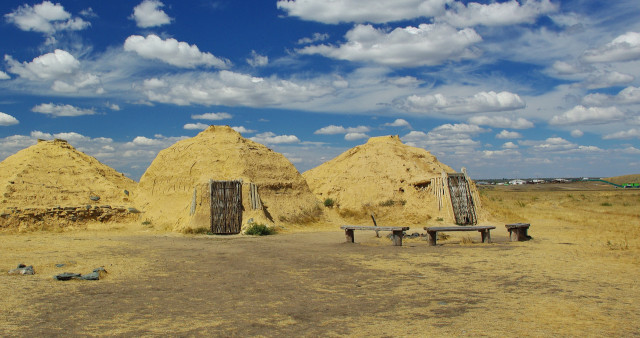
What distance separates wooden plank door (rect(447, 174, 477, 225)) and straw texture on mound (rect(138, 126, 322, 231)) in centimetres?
656

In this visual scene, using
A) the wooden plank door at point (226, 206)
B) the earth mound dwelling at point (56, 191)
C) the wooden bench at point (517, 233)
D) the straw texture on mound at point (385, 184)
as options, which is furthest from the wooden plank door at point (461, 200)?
the earth mound dwelling at point (56, 191)

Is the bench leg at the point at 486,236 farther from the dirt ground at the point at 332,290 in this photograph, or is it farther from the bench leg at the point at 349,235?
the bench leg at the point at 349,235

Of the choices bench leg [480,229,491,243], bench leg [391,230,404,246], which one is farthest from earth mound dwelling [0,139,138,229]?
bench leg [480,229,491,243]

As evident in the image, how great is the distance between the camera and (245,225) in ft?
63.7

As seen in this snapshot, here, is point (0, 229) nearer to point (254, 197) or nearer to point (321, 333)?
point (254, 197)

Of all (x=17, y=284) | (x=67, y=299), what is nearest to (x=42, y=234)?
(x=17, y=284)

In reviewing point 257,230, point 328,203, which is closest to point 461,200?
point 328,203

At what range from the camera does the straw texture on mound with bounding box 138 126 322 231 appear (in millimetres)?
20562

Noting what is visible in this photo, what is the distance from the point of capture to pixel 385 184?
2558cm

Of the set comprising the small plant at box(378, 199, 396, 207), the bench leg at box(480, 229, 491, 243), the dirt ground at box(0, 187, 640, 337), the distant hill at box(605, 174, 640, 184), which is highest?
the distant hill at box(605, 174, 640, 184)

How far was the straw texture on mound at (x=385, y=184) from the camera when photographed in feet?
78.3

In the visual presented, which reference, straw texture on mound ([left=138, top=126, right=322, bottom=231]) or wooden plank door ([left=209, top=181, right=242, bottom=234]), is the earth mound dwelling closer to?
straw texture on mound ([left=138, top=126, right=322, bottom=231])

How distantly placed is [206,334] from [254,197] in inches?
587

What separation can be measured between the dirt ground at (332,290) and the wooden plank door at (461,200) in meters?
7.54
